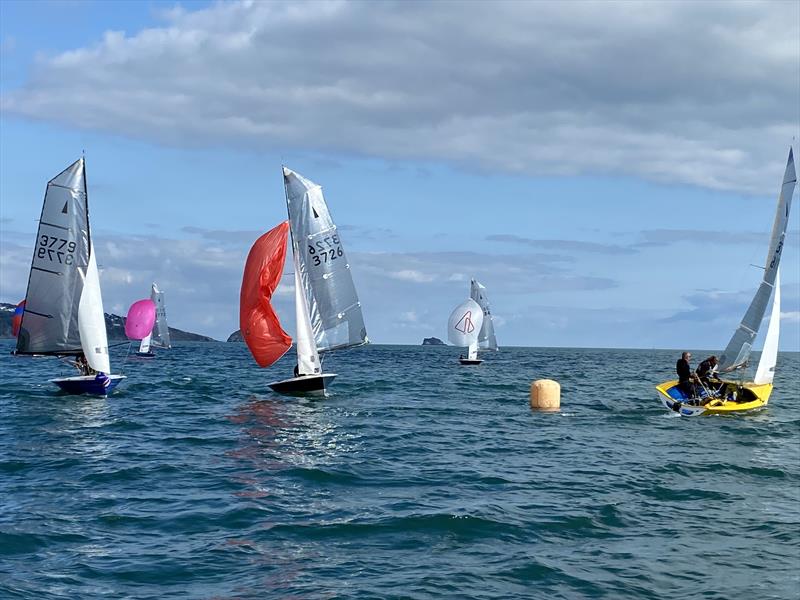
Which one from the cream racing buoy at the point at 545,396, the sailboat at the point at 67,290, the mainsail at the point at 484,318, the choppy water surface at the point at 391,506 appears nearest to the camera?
the choppy water surface at the point at 391,506

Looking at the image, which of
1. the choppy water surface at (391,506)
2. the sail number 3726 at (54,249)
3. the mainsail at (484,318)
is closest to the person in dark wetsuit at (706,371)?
the choppy water surface at (391,506)

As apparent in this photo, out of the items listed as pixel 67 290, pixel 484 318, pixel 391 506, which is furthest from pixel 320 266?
pixel 484 318

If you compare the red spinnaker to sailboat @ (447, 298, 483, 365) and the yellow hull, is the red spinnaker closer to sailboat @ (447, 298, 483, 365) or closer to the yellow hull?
the yellow hull

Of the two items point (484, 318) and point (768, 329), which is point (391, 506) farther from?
point (484, 318)

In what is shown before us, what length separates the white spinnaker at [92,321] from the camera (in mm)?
→ 36000

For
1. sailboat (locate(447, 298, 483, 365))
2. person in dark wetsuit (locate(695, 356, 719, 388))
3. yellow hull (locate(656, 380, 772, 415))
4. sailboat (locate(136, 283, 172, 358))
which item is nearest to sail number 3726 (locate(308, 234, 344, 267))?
yellow hull (locate(656, 380, 772, 415))

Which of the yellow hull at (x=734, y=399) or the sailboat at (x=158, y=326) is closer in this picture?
the yellow hull at (x=734, y=399)

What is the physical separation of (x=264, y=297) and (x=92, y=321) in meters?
7.08

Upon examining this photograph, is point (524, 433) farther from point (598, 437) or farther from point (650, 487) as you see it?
point (650, 487)

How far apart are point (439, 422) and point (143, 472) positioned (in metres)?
14.0

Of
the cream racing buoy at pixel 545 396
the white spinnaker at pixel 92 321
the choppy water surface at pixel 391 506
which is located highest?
the white spinnaker at pixel 92 321

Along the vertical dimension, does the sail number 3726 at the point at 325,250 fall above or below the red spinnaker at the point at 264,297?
above

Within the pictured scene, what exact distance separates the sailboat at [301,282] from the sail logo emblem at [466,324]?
42.6m

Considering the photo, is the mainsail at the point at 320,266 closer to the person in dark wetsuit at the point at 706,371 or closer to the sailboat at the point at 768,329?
the sailboat at the point at 768,329
